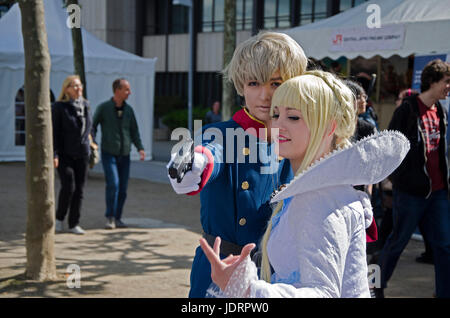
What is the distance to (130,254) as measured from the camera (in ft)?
21.4

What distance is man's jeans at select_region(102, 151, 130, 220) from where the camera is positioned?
26.0ft

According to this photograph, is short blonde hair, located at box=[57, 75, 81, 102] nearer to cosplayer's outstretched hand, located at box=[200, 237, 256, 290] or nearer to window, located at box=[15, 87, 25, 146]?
cosplayer's outstretched hand, located at box=[200, 237, 256, 290]

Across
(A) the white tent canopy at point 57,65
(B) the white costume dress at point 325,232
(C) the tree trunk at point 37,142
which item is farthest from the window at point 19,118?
(B) the white costume dress at point 325,232

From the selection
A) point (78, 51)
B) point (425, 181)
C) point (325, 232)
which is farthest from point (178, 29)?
point (325, 232)

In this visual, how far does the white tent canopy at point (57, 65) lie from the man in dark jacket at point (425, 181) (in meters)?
10.7

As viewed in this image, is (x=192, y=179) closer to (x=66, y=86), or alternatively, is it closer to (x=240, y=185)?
(x=240, y=185)

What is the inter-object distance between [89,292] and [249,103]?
3.20m

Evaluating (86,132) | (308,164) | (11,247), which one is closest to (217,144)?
(308,164)

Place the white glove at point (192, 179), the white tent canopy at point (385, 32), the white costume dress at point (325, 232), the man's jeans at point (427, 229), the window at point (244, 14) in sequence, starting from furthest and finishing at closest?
the window at point (244, 14) < the white tent canopy at point (385, 32) < the man's jeans at point (427, 229) < the white glove at point (192, 179) < the white costume dress at point (325, 232)

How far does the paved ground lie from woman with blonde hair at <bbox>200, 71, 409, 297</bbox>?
11.1ft

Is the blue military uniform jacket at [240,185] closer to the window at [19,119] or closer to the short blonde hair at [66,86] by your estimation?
the short blonde hair at [66,86]

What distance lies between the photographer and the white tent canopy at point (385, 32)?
7.24m

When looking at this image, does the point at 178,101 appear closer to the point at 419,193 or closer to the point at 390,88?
the point at 390,88

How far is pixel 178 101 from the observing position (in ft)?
92.0
